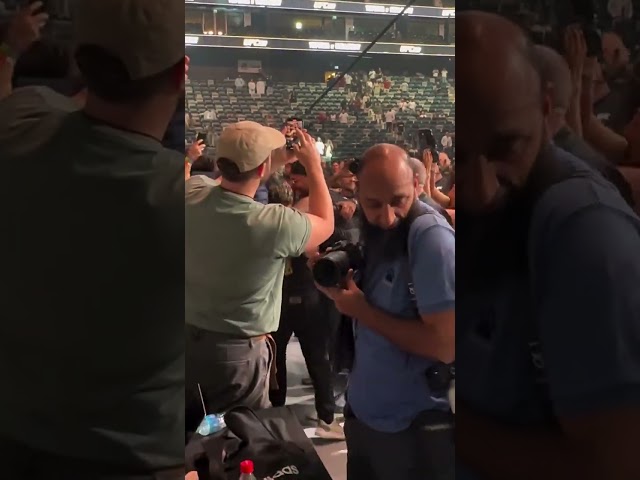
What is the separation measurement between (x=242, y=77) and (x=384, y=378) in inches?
30.4

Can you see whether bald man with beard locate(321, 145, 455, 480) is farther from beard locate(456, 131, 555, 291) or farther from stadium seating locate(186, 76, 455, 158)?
beard locate(456, 131, 555, 291)

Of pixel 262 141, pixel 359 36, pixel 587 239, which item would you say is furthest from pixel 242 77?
pixel 587 239

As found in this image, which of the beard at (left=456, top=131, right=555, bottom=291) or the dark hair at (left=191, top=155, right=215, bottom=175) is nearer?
the beard at (left=456, top=131, right=555, bottom=291)

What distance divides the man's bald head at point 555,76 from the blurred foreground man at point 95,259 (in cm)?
63

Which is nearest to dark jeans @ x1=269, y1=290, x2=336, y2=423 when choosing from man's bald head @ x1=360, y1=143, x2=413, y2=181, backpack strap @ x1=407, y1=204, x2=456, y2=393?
backpack strap @ x1=407, y1=204, x2=456, y2=393

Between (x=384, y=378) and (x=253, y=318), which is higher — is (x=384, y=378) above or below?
below

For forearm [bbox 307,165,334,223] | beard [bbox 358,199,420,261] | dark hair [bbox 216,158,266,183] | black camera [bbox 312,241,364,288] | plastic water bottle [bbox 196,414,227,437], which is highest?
dark hair [bbox 216,158,266,183]

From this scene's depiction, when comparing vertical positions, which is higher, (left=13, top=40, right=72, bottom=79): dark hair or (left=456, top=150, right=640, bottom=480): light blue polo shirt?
(left=13, top=40, right=72, bottom=79): dark hair

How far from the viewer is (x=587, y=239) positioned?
1188 mm

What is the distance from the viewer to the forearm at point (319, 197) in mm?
1630

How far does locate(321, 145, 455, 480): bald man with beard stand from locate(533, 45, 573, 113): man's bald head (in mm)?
382

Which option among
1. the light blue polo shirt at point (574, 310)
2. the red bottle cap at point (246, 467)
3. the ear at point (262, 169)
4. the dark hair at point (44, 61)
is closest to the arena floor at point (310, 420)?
the red bottle cap at point (246, 467)

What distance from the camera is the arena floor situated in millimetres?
1653

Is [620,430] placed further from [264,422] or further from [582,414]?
[264,422]
